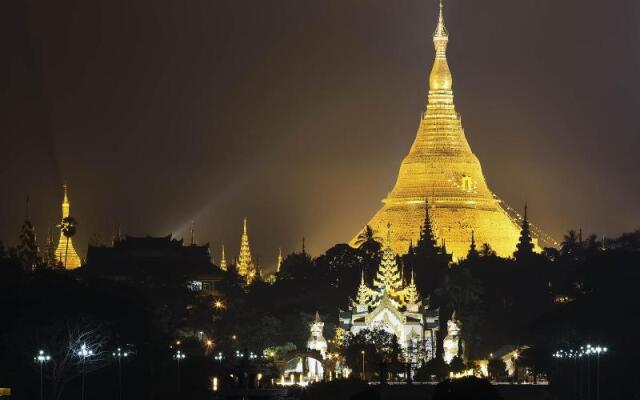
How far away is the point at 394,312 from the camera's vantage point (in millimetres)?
155875

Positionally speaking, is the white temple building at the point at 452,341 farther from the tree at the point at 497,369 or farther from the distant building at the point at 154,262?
the distant building at the point at 154,262

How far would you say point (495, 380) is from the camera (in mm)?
132125

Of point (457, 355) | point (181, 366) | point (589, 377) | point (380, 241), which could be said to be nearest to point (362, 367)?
point (457, 355)

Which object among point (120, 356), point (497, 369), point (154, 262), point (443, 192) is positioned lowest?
point (120, 356)

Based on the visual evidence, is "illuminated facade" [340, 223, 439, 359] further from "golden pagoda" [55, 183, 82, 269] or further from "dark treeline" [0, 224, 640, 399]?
"golden pagoda" [55, 183, 82, 269]

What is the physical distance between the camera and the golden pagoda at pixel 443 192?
18362 centimetres

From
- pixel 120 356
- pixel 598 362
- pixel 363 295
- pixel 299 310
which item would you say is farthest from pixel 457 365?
pixel 299 310

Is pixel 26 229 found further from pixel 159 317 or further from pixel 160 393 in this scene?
pixel 160 393

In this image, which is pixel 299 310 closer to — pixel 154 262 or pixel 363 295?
pixel 363 295

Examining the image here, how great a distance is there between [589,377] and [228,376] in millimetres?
21776

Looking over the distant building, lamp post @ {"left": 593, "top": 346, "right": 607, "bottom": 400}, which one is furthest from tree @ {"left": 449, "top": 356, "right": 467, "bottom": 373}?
the distant building

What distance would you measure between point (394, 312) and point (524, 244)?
2061cm

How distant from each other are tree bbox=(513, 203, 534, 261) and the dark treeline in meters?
0.26

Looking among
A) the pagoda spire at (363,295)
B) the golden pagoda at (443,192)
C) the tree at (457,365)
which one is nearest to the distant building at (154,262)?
the golden pagoda at (443,192)
